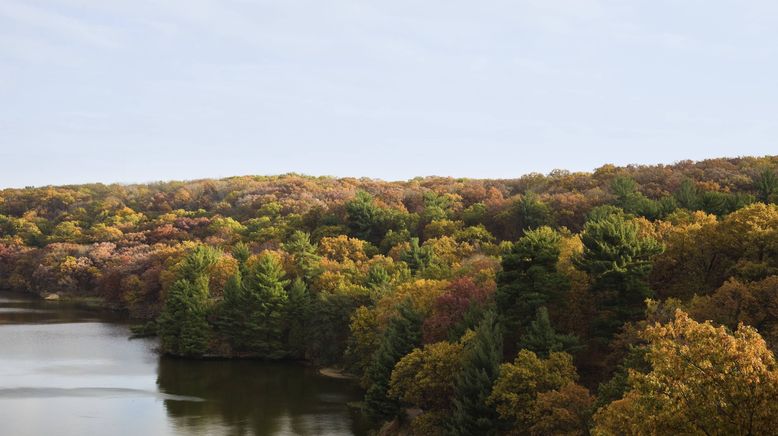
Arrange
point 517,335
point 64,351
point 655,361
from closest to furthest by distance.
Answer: point 655,361 < point 517,335 < point 64,351

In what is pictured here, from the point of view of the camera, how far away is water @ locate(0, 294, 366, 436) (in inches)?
1464

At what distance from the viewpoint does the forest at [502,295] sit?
1816 cm

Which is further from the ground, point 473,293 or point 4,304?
point 473,293

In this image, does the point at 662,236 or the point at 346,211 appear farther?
the point at 346,211

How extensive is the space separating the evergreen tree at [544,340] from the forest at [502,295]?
0.29 ft

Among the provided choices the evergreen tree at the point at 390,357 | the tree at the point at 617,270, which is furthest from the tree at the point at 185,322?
the tree at the point at 617,270


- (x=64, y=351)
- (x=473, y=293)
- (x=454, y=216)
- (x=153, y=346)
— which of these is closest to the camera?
(x=473, y=293)

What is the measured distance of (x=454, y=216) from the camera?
79.4 m

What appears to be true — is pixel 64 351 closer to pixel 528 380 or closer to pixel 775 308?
pixel 528 380

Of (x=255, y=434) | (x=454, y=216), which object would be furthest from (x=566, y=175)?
(x=255, y=434)

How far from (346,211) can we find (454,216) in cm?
1161

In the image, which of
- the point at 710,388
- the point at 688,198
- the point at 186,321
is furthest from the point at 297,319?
the point at 710,388

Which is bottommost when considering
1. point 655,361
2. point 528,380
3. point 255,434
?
point 255,434

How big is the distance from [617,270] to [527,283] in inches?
160
